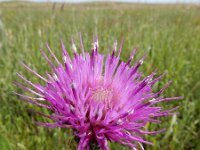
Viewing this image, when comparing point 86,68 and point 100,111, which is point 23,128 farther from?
point 100,111

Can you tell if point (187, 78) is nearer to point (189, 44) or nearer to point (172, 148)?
point (172, 148)

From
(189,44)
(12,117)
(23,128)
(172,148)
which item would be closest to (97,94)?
(172,148)

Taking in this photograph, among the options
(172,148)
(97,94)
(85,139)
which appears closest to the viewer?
(85,139)

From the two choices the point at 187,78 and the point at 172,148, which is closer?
the point at 172,148

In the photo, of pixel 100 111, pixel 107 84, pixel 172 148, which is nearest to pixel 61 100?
pixel 100 111

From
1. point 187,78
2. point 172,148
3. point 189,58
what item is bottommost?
point 172,148

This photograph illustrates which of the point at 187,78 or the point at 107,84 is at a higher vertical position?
the point at 187,78

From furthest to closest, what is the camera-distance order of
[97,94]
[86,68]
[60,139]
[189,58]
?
[189,58] → [60,139] → [86,68] → [97,94]
